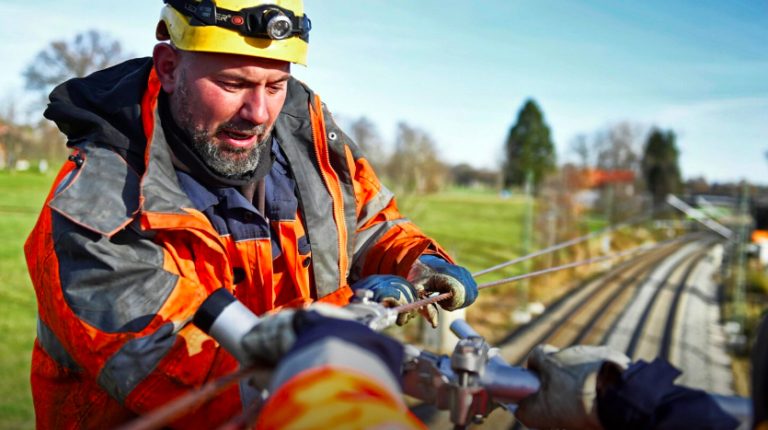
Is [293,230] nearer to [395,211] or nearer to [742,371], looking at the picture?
[395,211]

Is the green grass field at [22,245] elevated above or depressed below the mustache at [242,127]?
below

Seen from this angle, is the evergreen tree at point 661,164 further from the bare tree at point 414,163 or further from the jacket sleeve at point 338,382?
the jacket sleeve at point 338,382

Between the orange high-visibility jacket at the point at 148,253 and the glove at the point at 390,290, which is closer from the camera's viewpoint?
the orange high-visibility jacket at the point at 148,253

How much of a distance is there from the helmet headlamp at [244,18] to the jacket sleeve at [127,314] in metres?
0.93

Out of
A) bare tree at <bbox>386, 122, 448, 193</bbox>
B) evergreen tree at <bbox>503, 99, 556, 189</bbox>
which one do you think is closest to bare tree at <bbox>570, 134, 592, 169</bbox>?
evergreen tree at <bbox>503, 99, 556, 189</bbox>

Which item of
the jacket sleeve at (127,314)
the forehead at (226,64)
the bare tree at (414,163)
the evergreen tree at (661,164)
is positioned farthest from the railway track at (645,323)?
the evergreen tree at (661,164)

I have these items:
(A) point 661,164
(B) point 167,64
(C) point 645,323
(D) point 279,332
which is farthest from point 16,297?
(A) point 661,164

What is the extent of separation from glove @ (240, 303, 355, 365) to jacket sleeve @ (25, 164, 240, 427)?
1.83ft

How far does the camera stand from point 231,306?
1925 mm

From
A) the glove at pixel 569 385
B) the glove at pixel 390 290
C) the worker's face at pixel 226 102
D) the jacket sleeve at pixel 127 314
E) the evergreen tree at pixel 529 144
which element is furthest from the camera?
the evergreen tree at pixel 529 144

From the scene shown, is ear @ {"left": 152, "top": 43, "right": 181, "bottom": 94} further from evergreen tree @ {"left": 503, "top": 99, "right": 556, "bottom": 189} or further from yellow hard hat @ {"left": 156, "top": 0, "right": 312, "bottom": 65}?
evergreen tree @ {"left": 503, "top": 99, "right": 556, "bottom": 189}

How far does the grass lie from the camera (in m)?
10.4

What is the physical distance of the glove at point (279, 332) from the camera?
1.65 meters

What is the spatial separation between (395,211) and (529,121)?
74.3 meters
